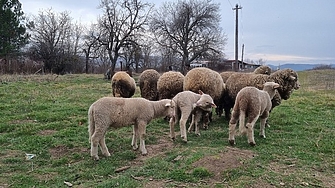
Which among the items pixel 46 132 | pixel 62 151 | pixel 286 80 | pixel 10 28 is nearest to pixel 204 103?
pixel 286 80

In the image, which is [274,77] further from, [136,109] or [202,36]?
[202,36]

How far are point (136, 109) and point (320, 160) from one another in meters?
3.76

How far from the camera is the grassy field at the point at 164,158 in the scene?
4707 millimetres

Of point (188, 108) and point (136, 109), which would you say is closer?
point (136, 109)

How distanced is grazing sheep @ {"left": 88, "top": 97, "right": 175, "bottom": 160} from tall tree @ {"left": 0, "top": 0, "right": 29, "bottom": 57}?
1092 inches

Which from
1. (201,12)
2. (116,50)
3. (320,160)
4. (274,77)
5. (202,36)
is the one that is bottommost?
(320,160)

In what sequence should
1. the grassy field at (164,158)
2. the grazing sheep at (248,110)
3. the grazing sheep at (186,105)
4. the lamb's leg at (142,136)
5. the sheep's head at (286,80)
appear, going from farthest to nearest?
the sheep's head at (286,80) → the grazing sheep at (186,105) → the grazing sheep at (248,110) → the lamb's leg at (142,136) → the grassy field at (164,158)

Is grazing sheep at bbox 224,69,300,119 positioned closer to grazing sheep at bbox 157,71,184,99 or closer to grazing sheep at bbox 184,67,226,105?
grazing sheep at bbox 184,67,226,105

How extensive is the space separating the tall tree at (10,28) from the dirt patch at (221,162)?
29593 mm

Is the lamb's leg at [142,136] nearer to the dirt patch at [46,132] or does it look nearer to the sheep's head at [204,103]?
the sheep's head at [204,103]

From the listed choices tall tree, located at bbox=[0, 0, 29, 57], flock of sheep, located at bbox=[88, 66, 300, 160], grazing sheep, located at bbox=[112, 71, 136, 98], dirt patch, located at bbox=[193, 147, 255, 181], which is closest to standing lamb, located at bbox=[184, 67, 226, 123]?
flock of sheep, located at bbox=[88, 66, 300, 160]

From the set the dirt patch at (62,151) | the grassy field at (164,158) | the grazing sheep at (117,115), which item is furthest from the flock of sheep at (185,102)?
the dirt patch at (62,151)

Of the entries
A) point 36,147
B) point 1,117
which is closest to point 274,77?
point 36,147

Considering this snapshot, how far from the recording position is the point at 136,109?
6.15m
